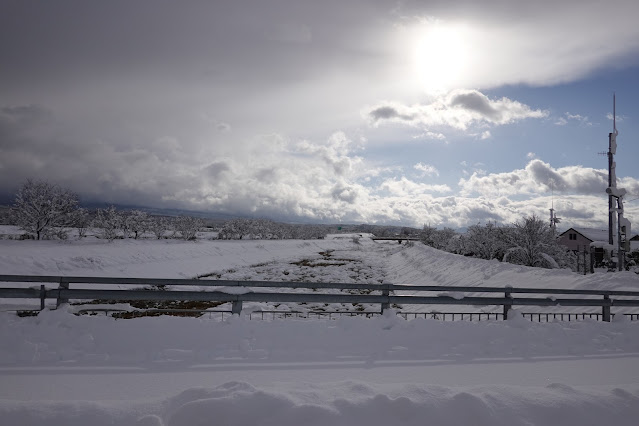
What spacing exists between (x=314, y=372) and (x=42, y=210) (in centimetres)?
3857

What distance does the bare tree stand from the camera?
33438 millimetres

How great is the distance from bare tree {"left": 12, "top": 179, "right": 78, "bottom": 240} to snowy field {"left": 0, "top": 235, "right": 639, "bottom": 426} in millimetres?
32356

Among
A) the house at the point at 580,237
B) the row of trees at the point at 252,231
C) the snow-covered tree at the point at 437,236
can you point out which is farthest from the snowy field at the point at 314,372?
the row of trees at the point at 252,231

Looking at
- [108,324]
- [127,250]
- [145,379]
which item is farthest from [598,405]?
[127,250]

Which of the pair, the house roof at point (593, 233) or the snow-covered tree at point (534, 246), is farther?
the house roof at point (593, 233)

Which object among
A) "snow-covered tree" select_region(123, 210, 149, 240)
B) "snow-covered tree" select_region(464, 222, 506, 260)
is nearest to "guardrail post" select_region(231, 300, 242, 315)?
"snow-covered tree" select_region(464, 222, 506, 260)

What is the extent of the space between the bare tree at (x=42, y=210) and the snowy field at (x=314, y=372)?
3236 cm

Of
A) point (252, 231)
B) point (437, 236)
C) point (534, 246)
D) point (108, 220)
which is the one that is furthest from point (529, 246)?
point (252, 231)

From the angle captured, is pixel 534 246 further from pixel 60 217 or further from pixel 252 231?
pixel 252 231

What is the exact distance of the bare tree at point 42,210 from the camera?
33438 mm

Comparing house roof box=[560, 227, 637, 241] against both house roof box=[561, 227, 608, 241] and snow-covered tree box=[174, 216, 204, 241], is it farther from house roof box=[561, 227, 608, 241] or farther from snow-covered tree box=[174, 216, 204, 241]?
snow-covered tree box=[174, 216, 204, 241]

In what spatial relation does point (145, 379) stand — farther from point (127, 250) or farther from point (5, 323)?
point (127, 250)

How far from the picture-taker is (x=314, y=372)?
18.1ft

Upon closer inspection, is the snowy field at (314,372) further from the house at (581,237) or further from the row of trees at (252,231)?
the row of trees at (252,231)
